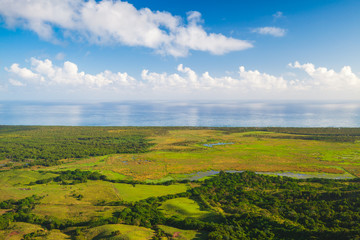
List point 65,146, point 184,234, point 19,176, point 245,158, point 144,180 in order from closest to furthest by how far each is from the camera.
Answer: point 184,234
point 144,180
point 19,176
point 245,158
point 65,146

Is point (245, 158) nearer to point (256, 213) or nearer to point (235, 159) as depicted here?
point (235, 159)

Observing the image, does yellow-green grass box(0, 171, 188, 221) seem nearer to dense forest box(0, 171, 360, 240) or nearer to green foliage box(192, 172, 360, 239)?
dense forest box(0, 171, 360, 240)

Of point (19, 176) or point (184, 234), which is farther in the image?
point (19, 176)

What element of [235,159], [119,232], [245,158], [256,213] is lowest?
[119,232]

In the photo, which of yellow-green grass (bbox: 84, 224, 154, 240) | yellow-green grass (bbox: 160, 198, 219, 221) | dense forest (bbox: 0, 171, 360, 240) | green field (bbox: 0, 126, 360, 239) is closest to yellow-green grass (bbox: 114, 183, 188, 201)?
green field (bbox: 0, 126, 360, 239)

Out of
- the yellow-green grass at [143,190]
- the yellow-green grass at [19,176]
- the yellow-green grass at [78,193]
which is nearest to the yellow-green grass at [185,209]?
the yellow-green grass at [143,190]

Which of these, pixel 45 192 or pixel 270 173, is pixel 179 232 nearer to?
pixel 45 192

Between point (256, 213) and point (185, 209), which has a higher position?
point (256, 213)

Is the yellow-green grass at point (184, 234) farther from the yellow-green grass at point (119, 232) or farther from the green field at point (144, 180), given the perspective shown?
the yellow-green grass at point (119, 232)

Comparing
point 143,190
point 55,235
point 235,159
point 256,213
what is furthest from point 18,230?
point 235,159
